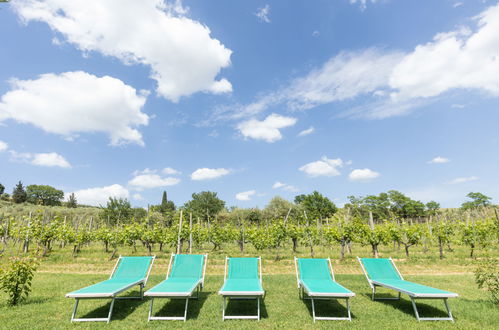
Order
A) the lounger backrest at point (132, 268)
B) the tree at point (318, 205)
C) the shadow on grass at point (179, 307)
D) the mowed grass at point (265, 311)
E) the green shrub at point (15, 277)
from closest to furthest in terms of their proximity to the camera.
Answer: the mowed grass at point (265, 311)
the shadow on grass at point (179, 307)
the green shrub at point (15, 277)
the lounger backrest at point (132, 268)
the tree at point (318, 205)

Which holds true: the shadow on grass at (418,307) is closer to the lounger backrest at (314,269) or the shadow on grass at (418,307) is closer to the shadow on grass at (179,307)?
the lounger backrest at (314,269)

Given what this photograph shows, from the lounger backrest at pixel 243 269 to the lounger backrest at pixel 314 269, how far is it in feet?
3.32

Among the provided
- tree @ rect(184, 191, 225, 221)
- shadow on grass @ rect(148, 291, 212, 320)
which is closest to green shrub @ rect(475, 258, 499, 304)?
shadow on grass @ rect(148, 291, 212, 320)

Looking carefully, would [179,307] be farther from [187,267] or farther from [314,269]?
[314,269]

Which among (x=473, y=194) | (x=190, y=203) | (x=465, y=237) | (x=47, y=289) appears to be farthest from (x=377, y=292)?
(x=473, y=194)

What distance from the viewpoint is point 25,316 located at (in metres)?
4.33

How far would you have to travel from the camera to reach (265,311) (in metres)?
4.75

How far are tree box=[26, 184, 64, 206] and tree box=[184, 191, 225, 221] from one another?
37228 mm

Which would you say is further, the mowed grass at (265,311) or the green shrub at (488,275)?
the green shrub at (488,275)

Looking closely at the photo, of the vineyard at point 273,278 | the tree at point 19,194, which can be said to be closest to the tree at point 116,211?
the vineyard at point 273,278

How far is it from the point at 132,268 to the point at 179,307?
1504mm

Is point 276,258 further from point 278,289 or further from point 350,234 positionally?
point 278,289

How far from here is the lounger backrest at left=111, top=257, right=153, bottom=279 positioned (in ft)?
18.2

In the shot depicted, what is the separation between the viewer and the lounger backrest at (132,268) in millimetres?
5543
